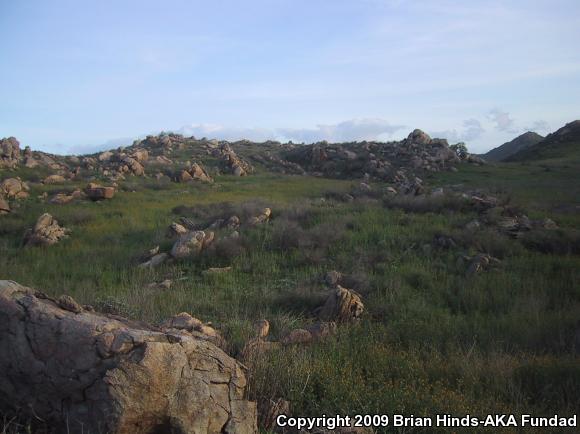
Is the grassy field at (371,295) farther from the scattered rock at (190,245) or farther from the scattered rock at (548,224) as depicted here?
the scattered rock at (548,224)

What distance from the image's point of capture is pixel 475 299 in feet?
23.3

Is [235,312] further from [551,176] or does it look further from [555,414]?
[551,176]

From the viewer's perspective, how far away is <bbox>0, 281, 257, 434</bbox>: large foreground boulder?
304cm

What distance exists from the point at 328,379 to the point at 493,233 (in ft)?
26.1

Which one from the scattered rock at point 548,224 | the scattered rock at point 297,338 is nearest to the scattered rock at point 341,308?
the scattered rock at point 297,338

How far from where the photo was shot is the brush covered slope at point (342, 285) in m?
4.20

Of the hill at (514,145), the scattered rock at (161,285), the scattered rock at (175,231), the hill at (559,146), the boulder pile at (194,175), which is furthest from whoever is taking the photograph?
the hill at (514,145)

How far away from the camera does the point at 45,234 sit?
463 inches

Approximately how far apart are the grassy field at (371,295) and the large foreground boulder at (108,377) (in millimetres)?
606

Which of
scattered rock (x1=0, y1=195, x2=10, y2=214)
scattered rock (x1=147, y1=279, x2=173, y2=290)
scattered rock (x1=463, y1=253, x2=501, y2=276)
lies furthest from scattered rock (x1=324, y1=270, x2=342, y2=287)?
scattered rock (x1=0, y1=195, x2=10, y2=214)

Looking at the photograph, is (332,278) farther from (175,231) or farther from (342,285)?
(175,231)

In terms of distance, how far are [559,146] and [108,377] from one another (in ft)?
143

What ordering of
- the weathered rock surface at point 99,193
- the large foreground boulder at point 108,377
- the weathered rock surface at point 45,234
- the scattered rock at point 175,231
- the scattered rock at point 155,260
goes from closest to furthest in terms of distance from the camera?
the large foreground boulder at point 108,377, the scattered rock at point 155,260, the weathered rock surface at point 45,234, the scattered rock at point 175,231, the weathered rock surface at point 99,193

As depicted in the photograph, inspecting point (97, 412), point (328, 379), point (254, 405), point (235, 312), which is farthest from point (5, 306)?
point (235, 312)
